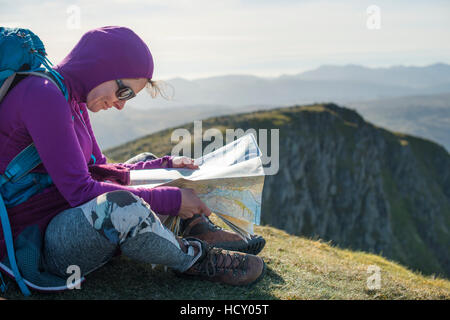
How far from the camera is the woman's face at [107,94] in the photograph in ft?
15.1

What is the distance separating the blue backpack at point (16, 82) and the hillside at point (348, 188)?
76.9 metres

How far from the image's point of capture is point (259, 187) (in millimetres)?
5340

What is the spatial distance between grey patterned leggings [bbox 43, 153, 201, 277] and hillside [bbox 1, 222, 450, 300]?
0.56 meters

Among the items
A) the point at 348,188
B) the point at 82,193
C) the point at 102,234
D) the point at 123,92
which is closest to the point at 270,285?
the point at 102,234

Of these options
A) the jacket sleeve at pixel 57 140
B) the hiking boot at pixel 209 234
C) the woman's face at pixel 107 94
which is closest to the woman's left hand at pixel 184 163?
the hiking boot at pixel 209 234

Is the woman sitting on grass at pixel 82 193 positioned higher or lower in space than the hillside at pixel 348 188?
higher

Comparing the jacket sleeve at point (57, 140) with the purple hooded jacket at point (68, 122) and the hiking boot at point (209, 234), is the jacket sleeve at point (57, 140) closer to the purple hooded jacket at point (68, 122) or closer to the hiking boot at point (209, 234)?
the purple hooded jacket at point (68, 122)

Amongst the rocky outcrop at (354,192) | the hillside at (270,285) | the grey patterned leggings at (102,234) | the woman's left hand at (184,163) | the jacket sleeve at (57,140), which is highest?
the jacket sleeve at (57,140)

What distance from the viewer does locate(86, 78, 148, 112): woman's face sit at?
461cm

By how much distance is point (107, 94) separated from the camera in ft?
15.3

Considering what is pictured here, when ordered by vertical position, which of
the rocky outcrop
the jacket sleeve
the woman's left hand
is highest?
the jacket sleeve

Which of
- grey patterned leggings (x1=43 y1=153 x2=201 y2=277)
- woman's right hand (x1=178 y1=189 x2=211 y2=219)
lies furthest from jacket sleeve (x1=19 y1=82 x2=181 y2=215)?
woman's right hand (x1=178 y1=189 x2=211 y2=219)

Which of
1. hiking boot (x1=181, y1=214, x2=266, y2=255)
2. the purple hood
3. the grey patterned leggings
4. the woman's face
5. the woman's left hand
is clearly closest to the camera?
the grey patterned leggings

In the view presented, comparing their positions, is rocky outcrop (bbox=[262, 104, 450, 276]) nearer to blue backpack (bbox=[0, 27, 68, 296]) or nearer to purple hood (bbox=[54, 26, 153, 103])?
purple hood (bbox=[54, 26, 153, 103])
